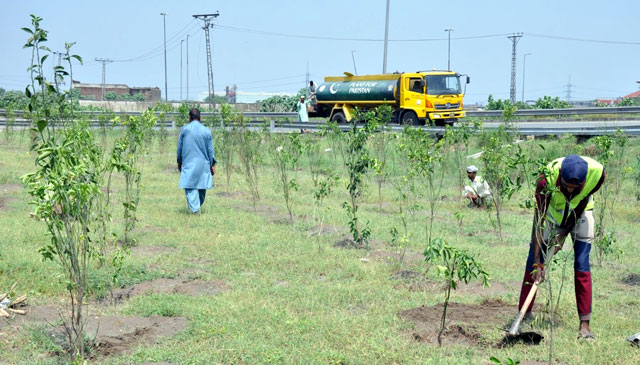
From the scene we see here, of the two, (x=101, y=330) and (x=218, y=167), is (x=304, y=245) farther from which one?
(x=218, y=167)

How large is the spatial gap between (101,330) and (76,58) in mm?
2103

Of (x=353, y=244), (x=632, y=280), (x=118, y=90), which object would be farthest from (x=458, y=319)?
(x=118, y=90)

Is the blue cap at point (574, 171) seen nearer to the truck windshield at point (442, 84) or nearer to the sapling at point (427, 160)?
the sapling at point (427, 160)

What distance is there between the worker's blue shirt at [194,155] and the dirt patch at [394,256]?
3163 millimetres

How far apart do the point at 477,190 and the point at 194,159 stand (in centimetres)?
456

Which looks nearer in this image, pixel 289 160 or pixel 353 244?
pixel 353 244

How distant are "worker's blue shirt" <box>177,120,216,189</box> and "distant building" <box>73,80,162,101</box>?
67637mm

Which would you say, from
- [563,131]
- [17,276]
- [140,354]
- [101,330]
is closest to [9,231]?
[17,276]

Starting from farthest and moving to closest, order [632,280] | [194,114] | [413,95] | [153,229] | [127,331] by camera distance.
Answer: [413,95], [194,114], [153,229], [632,280], [127,331]

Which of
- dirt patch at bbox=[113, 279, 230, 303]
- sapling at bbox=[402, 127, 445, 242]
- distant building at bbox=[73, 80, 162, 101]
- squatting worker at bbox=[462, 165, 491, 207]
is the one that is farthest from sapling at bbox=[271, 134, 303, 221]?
distant building at bbox=[73, 80, 162, 101]

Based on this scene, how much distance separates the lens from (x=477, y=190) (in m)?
11.4

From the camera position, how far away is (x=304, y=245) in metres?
8.31

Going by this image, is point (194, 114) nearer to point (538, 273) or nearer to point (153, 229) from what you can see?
point (153, 229)

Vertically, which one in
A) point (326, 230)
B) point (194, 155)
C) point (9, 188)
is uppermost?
point (194, 155)
